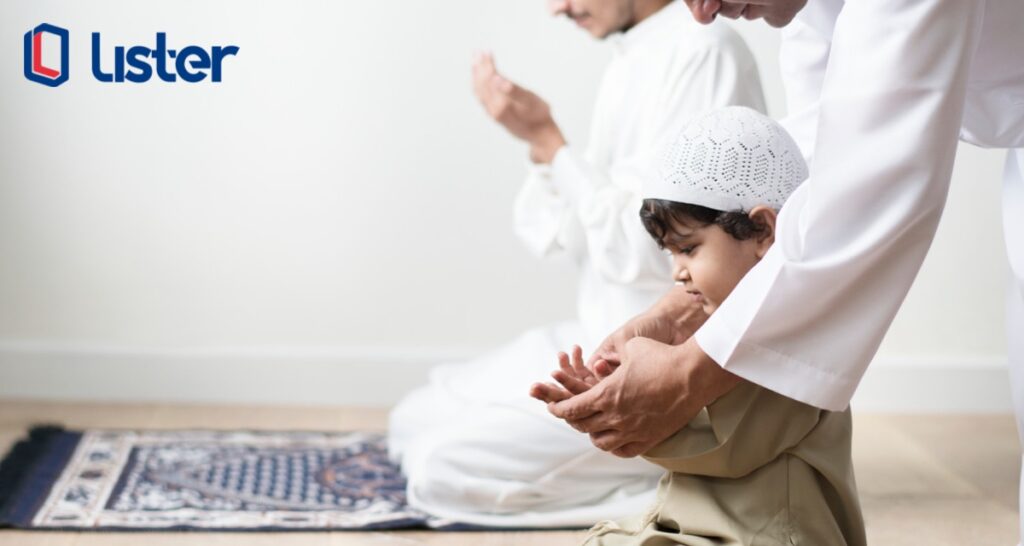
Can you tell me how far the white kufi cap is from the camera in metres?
1.51

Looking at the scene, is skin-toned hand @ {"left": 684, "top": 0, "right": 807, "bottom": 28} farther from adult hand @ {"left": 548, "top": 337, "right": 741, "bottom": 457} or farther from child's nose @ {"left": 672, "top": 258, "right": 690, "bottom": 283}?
adult hand @ {"left": 548, "top": 337, "right": 741, "bottom": 457}

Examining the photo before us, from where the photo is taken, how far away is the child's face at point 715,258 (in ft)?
4.98

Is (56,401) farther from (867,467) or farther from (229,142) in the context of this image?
(867,467)

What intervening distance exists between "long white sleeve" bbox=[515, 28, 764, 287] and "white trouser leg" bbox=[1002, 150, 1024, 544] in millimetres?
788

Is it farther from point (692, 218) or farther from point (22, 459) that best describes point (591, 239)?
point (22, 459)

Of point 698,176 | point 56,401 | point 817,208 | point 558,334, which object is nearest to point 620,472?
point 558,334

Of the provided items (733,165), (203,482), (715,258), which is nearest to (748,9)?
(733,165)

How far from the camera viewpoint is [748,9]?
1.52m

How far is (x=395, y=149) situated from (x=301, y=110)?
257mm

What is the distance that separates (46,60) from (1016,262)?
2.66 m

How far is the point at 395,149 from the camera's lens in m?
3.50

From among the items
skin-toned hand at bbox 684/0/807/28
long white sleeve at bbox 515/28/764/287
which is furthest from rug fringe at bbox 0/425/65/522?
skin-toned hand at bbox 684/0/807/28

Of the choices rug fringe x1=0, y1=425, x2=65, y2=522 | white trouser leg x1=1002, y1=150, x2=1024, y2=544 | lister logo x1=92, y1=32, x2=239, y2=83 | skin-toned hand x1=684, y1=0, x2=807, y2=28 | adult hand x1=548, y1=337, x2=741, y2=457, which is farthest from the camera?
lister logo x1=92, y1=32, x2=239, y2=83

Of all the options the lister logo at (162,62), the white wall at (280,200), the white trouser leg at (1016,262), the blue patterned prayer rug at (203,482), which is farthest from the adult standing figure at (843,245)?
the lister logo at (162,62)
